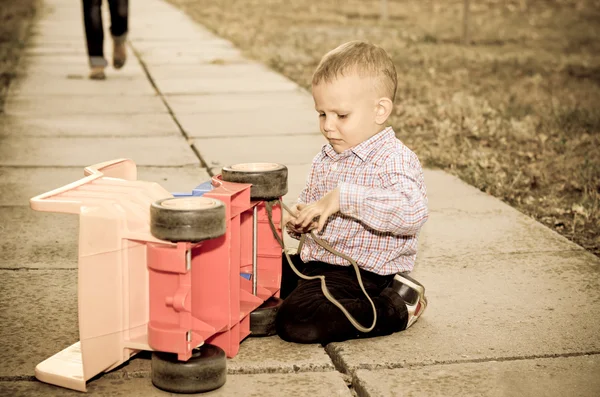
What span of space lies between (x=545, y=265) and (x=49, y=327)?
1.96 meters

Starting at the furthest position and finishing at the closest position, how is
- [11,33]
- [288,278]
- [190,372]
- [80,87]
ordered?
[11,33], [80,87], [288,278], [190,372]

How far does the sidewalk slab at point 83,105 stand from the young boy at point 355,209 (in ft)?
13.4

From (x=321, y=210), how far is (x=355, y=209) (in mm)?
115

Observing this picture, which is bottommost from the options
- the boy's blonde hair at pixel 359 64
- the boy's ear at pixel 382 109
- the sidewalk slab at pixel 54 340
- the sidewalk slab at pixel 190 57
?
the sidewalk slab at pixel 190 57

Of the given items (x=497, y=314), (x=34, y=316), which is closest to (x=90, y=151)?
(x=34, y=316)

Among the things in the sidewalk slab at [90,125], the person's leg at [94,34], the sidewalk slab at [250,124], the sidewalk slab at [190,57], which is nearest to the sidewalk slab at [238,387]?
the sidewalk slab at [250,124]

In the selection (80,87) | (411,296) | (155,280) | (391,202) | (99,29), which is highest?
(391,202)

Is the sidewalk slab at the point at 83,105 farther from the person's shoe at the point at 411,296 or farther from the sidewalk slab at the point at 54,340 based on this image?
the person's shoe at the point at 411,296

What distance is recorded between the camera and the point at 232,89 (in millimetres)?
8117

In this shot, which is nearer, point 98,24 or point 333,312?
point 333,312

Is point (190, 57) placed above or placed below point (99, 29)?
below

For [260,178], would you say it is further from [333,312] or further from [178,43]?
[178,43]

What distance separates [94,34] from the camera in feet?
27.2

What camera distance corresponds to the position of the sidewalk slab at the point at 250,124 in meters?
6.20
